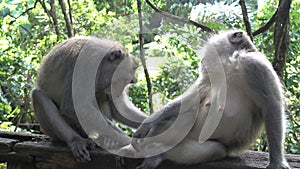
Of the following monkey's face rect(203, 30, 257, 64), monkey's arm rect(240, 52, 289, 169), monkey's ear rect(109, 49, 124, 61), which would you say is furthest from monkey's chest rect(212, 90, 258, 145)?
monkey's ear rect(109, 49, 124, 61)

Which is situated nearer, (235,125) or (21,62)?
(235,125)

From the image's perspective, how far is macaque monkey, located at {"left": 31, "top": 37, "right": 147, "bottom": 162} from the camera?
3018mm

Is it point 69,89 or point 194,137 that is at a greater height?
point 69,89

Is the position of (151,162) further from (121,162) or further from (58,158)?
(58,158)

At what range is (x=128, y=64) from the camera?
320 centimetres

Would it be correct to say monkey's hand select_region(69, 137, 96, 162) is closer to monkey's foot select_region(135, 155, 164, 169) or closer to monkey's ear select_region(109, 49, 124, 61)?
monkey's foot select_region(135, 155, 164, 169)

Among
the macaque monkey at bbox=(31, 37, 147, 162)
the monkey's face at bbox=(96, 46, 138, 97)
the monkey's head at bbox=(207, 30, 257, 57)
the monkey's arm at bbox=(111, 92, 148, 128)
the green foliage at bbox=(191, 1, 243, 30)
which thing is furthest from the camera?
the green foliage at bbox=(191, 1, 243, 30)

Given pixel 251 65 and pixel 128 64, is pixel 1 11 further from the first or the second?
pixel 251 65

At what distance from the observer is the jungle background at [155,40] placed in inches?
132

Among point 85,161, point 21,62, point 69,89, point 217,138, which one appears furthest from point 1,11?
point 217,138

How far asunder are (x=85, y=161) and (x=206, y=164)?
828 millimetres

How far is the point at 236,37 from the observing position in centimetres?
271

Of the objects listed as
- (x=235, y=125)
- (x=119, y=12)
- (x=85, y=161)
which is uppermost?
(x=119, y=12)

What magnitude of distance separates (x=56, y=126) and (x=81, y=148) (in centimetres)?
33
